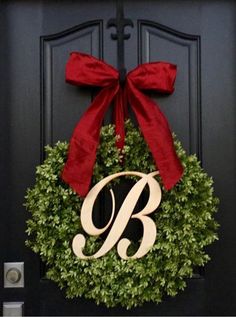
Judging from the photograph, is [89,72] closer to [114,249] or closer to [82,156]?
[82,156]

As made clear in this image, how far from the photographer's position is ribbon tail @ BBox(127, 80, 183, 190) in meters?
1.83

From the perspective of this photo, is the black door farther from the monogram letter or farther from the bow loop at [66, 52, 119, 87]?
the monogram letter

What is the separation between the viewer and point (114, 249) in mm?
1896

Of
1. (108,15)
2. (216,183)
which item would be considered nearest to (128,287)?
(216,183)

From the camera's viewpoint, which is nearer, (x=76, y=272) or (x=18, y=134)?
(x=76, y=272)

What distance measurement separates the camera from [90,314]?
1978 mm

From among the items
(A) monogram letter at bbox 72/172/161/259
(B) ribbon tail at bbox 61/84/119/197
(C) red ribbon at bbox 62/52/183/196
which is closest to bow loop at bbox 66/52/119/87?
(C) red ribbon at bbox 62/52/183/196

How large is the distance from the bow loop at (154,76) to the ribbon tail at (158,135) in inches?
1.1

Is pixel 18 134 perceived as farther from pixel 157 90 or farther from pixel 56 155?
pixel 157 90

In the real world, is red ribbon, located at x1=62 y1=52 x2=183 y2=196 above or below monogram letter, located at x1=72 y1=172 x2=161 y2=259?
above

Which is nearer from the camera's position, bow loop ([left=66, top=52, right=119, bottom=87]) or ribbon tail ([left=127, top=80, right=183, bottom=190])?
ribbon tail ([left=127, top=80, right=183, bottom=190])

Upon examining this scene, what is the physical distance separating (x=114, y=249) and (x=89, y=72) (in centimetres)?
65

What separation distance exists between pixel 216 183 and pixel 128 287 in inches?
20.6

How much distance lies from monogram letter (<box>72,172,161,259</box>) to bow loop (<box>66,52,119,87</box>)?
35 centimetres
